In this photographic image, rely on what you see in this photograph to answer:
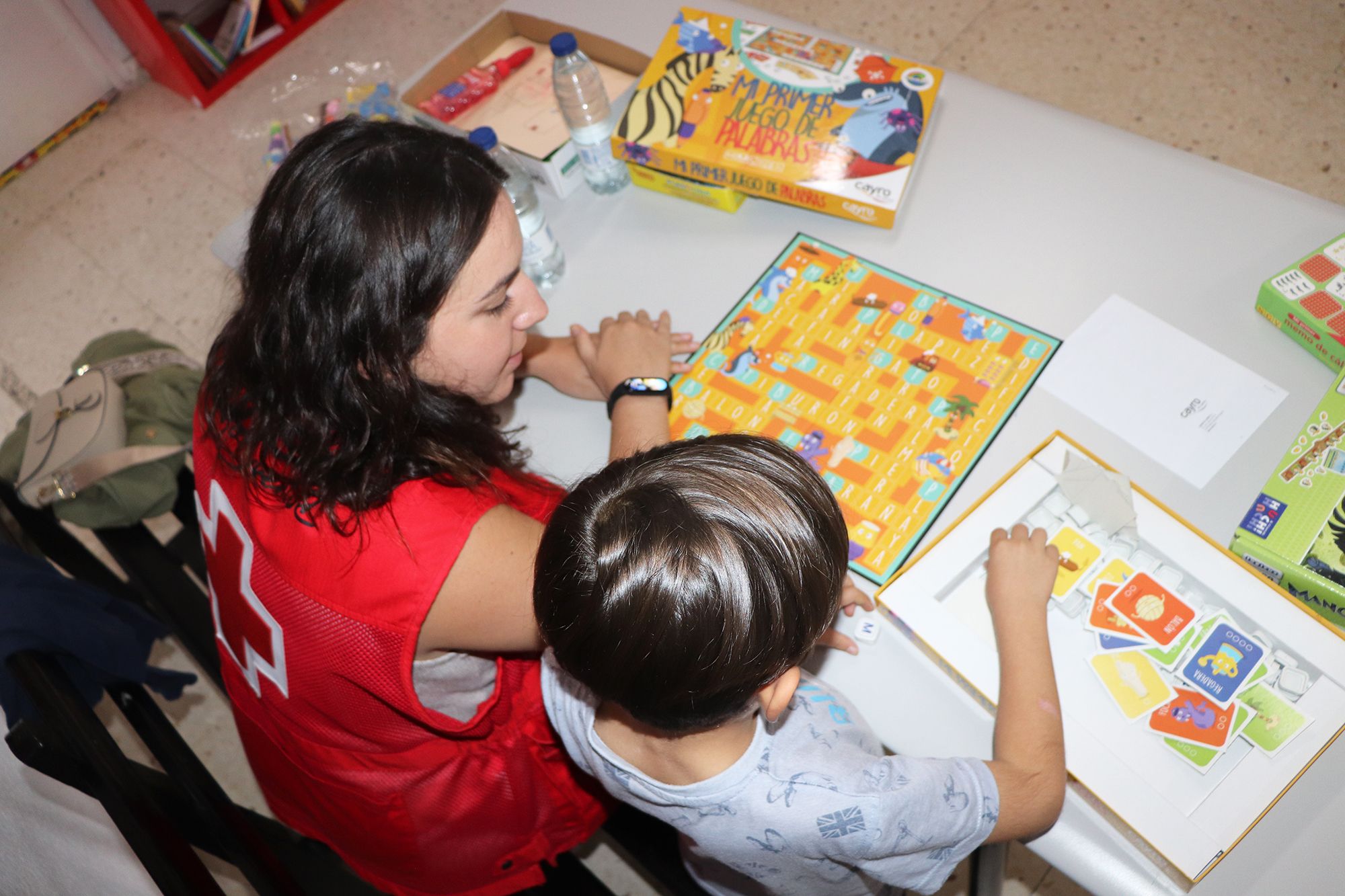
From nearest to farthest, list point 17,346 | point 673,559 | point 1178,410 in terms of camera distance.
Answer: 1. point 673,559
2. point 1178,410
3. point 17,346

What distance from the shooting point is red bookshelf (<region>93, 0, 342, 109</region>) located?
2773mm

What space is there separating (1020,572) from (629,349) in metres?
0.54

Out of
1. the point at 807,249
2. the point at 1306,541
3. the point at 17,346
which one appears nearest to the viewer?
the point at 1306,541

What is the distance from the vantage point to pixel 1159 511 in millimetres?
983

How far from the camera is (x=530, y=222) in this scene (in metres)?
1.29

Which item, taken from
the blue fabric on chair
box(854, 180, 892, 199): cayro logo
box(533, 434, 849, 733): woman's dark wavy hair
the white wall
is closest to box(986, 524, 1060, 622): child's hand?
box(533, 434, 849, 733): woman's dark wavy hair

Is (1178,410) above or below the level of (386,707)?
below

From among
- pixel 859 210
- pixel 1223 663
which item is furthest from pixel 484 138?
pixel 1223 663

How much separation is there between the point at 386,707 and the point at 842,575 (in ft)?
1.67

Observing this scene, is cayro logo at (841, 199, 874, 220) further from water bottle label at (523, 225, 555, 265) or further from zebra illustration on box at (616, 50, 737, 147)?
water bottle label at (523, 225, 555, 265)

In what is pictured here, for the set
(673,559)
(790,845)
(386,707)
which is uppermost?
(673,559)

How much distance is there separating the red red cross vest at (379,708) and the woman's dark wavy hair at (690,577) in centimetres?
21

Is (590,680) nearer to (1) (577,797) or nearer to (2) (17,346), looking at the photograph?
(1) (577,797)

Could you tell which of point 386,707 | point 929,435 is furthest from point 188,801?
point 929,435
